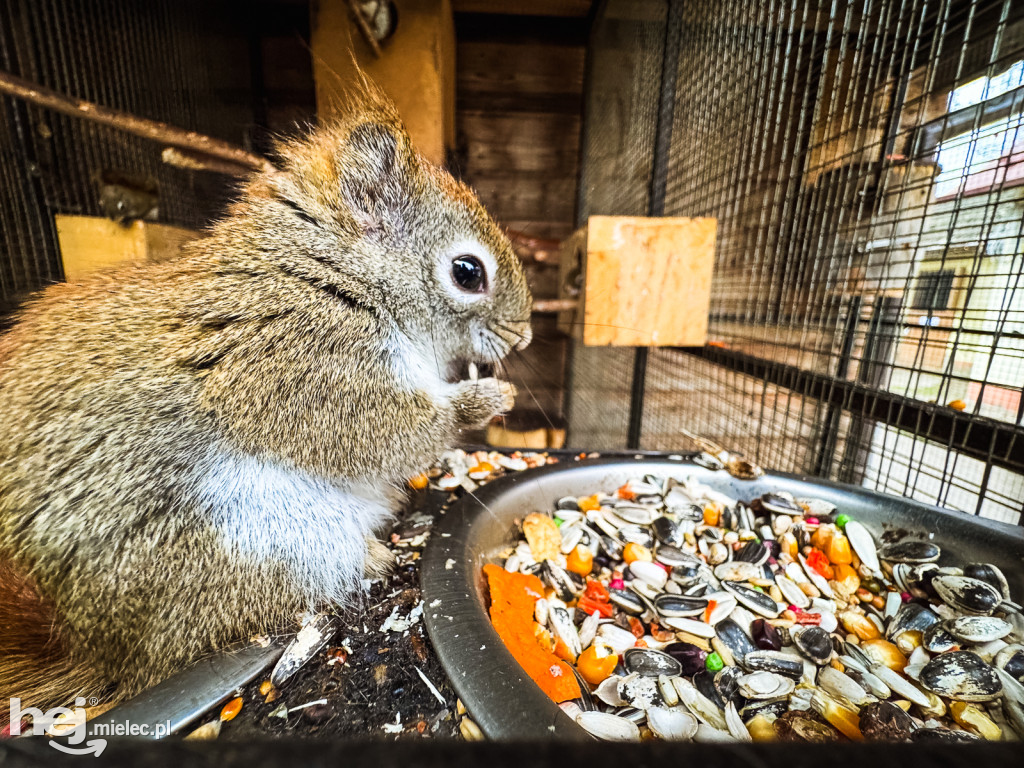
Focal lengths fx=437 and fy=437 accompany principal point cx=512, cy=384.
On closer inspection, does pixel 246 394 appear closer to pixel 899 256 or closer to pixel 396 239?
pixel 396 239

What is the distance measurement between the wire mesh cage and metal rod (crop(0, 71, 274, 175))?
1597mm

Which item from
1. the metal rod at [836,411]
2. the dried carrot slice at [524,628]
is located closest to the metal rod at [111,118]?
the dried carrot slice at [524,628]

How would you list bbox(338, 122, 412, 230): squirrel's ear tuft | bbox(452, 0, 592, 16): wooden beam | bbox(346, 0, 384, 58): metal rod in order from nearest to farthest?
bbox(338, 122, 412, 230): squirrel's ear tuft → bbox(346, 0, 384, 58): metal rod → bbox(452, 0, 592, 16): wooden beam

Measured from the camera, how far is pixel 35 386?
709 millimetres

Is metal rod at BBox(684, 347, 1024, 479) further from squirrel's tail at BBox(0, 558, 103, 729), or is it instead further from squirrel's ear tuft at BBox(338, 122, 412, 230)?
squirrel's tail at BBox(0, 558, 103, 729)

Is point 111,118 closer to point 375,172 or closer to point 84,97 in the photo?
point 84,97

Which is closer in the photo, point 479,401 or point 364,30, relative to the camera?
point 479,401

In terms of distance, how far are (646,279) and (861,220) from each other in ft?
2.11

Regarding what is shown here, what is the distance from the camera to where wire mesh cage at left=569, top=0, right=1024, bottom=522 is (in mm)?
999

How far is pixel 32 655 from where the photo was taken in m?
0.72

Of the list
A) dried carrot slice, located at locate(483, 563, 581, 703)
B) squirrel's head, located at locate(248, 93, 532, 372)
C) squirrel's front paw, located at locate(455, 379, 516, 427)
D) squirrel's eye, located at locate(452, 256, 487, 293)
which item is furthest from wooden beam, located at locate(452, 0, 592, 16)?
dried carrot slice, located at locate(483, 563, 581, 703)

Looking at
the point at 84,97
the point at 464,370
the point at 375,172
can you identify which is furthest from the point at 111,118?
the point at 464,370

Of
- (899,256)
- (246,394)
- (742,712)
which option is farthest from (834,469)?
(246,394)

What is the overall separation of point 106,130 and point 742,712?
304 centimetres
